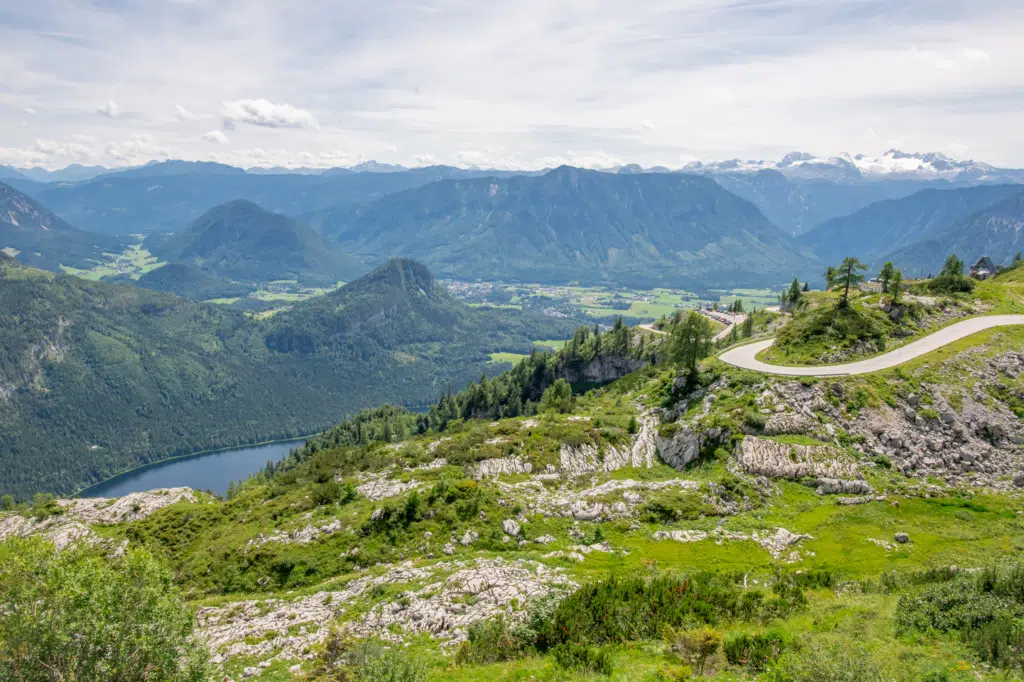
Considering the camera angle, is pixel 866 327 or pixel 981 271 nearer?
pixel 866 327

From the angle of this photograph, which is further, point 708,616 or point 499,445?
point 499,445

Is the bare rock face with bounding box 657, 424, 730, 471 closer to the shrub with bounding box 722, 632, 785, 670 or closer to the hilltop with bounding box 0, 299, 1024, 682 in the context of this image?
the hilltop with bounding box 0, 299, 1024, 682

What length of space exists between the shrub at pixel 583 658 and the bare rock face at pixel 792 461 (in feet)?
104

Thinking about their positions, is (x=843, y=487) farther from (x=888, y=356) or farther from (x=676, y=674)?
(x=676, y=674)

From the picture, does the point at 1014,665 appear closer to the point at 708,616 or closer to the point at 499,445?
the point at 708,616

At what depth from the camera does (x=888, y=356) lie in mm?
69688

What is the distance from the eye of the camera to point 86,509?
222 feet

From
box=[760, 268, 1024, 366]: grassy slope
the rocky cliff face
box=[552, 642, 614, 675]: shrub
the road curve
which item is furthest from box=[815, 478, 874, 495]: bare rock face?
the rocky cliff face

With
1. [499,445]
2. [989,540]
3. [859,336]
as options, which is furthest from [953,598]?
[859,336]

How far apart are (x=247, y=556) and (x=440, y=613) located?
24.5 m

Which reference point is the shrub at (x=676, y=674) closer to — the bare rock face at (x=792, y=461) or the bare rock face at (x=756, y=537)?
the bare rock face at (x=756, y=537)

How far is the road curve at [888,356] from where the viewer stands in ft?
217

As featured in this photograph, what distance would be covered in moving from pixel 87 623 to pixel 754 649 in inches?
1188

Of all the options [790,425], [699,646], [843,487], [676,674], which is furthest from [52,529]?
[843,487]
